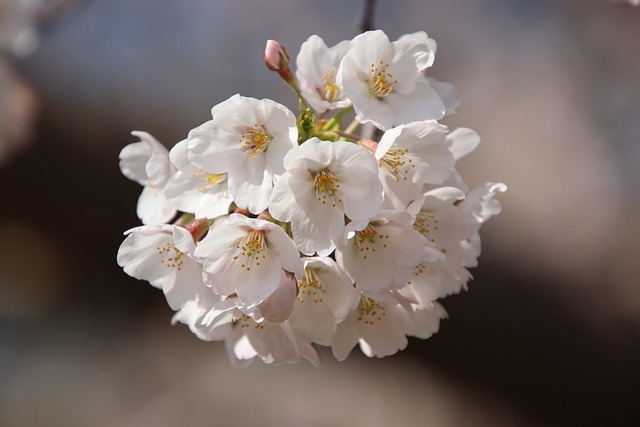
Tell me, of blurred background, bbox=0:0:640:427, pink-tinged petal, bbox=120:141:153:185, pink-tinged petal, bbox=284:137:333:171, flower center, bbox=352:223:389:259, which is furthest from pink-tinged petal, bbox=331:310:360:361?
blurred background, bbox=0:0:640:427

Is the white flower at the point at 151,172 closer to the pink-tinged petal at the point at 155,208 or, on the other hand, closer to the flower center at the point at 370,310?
the pink-tinged petal at the point at 155,208

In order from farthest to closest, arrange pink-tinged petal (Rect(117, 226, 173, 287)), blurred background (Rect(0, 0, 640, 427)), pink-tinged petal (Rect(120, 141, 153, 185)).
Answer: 1. blurred background (Rect(0, 0, 640, 427))
2. pink-tinged petal (Rect(120, 141, 153, 185))
3. pink-tinged petal (Rect(117, 226, 173, 287))

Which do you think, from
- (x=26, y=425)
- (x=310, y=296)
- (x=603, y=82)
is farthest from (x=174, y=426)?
(x=603, y=82)

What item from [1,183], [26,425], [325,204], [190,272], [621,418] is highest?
[325,204]

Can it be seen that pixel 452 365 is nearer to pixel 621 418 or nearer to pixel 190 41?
pixel 621 418

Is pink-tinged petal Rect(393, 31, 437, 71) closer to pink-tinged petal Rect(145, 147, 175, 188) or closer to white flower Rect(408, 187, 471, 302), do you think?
white flower Rect(408, 187, 471, 302)

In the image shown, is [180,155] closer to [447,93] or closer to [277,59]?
[277,59]
